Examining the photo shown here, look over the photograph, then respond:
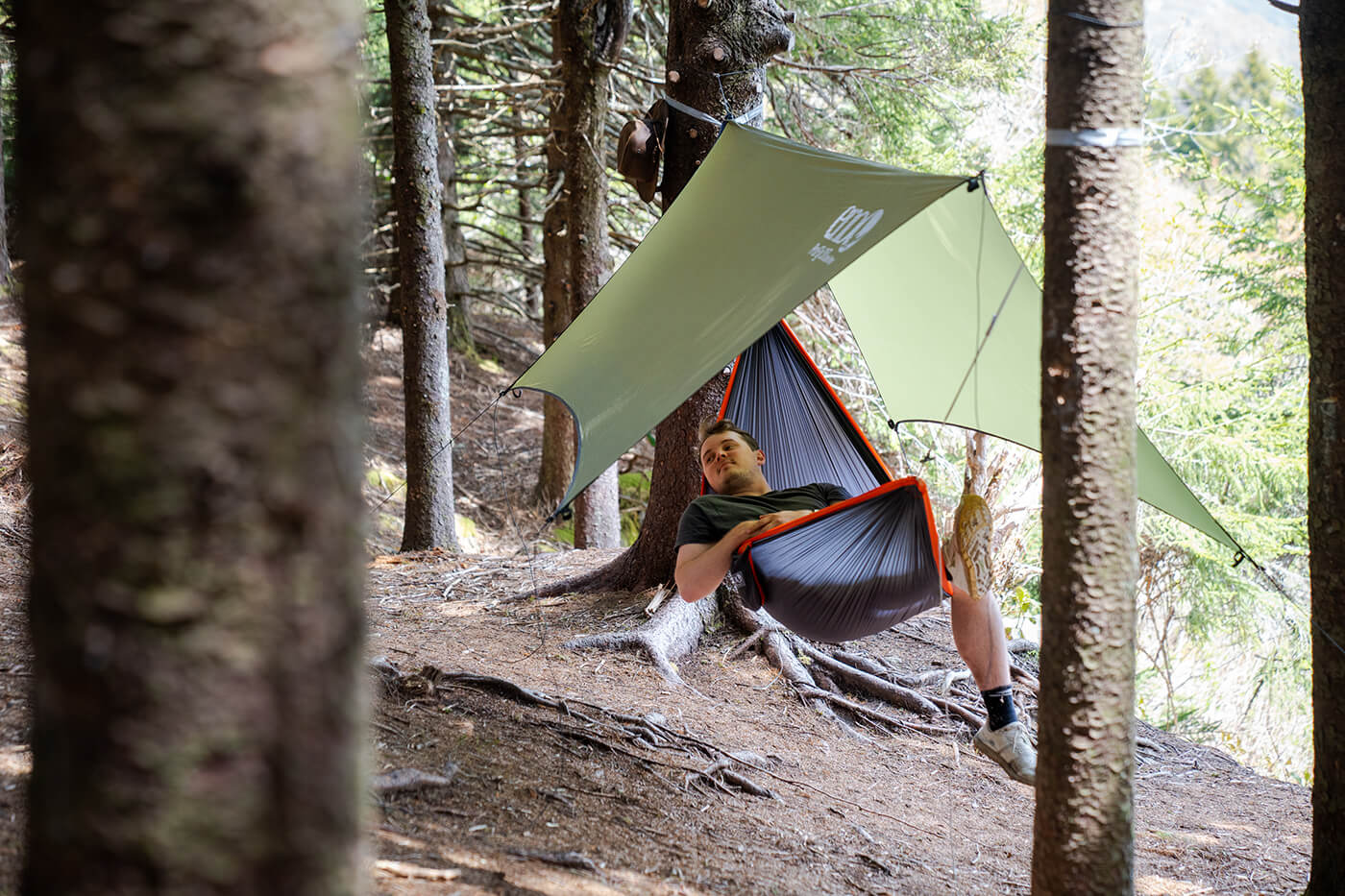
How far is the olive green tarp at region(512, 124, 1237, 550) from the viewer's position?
7.19 feet

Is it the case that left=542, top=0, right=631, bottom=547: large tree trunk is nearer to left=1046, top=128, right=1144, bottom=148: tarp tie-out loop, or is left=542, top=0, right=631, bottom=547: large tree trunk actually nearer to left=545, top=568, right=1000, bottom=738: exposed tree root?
left=545, top=568, right=1000, bottom=738: exposed tree root

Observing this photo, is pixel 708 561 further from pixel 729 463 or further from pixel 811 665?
pixel 811 665

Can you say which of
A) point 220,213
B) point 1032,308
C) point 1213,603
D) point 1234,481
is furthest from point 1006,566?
point 220,213

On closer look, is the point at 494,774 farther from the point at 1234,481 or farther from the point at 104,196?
the point at 1234,481

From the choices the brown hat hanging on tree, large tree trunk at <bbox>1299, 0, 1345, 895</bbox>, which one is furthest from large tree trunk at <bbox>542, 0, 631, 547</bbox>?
large tree trunk at <bbox>1299, 0, 1345, 895</bbox>

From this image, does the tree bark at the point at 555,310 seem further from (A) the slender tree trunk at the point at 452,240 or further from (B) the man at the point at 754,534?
(B) the man at the point at 754,534

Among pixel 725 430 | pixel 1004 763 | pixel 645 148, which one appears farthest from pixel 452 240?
pixel 1004 763

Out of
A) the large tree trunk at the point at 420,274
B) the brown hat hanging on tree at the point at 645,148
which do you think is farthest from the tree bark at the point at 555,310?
the brown hat hanging on tree at the point at 645,148

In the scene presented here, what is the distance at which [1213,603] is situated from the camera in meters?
7.33

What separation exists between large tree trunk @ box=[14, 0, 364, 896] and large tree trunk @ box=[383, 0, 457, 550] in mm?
3553

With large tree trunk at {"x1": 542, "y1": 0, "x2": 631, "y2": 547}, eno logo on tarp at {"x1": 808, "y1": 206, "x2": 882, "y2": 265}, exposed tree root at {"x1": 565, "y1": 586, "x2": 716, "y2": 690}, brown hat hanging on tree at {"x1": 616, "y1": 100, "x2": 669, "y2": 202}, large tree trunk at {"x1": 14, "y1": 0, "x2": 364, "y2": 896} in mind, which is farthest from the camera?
large tree trunk at {"x1": 542, "y1": 0, "x2": 631, "y2": 547}

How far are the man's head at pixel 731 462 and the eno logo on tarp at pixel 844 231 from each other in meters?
0.84

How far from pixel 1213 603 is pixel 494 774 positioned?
275 inches

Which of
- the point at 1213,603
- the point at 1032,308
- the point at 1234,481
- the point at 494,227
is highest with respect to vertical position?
the point at 494,227
